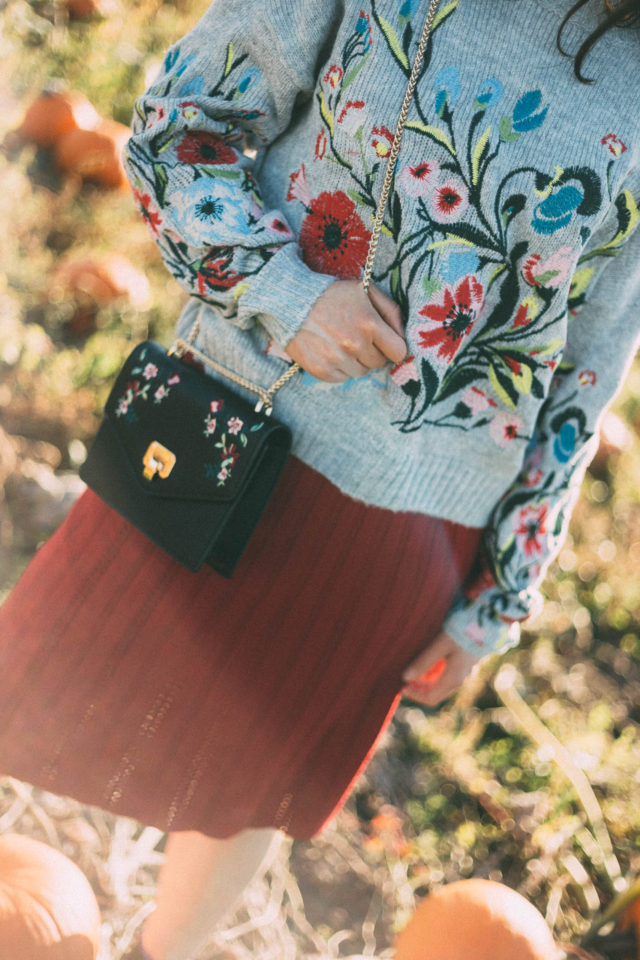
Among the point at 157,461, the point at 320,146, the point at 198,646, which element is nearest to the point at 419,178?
the point at 320,146

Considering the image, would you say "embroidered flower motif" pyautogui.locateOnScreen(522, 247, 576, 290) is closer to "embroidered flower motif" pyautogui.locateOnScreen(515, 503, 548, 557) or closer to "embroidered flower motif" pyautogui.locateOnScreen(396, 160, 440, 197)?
"embroidered flower motif" pyautogui.locateOnScreen(396, 160, 440, 197)

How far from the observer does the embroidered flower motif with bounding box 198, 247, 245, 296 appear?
90 centimetres

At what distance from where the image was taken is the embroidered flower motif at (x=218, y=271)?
899 millimetres

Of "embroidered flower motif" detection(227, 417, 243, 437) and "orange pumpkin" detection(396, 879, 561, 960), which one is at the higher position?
"embroidered flower motif" detection(227, 417, 243, 437)

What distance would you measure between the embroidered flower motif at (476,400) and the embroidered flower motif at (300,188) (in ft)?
1.05

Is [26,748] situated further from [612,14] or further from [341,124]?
[612,14]

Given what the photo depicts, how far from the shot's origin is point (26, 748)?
100 cm

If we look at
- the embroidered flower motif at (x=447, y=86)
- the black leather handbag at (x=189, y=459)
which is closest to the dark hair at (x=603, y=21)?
the embroidered flower motif at (x=447, y=86)

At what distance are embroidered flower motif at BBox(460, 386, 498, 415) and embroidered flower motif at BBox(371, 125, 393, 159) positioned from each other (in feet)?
1.05

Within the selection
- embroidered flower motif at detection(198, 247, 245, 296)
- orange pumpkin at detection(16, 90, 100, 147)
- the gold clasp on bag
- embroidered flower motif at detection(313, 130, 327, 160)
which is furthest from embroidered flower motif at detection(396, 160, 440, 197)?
orange pumpkin at detection(16, 90, 100, 147)

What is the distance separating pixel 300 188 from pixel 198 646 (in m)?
0.62

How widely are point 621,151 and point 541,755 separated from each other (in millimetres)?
1869

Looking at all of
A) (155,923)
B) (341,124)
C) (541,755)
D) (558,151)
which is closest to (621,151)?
(558,151)

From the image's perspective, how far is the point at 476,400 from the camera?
3.34ft
